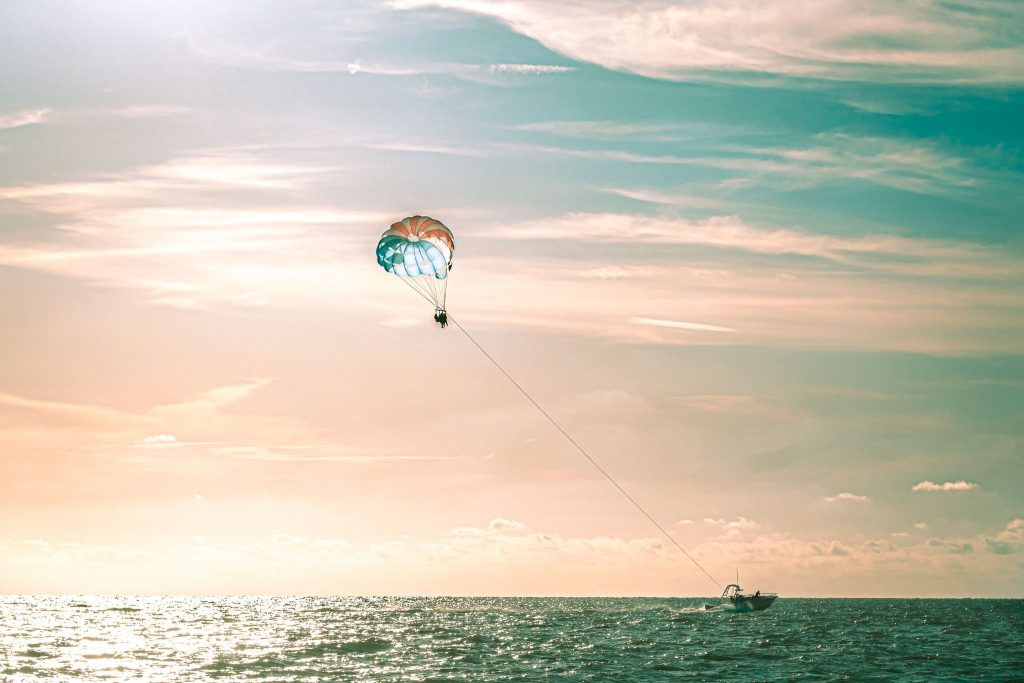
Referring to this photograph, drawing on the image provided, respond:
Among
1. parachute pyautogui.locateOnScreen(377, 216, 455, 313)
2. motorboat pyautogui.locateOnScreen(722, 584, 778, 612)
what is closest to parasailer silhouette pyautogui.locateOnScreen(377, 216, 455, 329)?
parachute pyautogui.locateOnScreen(377, 216, 455, 313)

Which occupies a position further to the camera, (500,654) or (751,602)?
(751,602)

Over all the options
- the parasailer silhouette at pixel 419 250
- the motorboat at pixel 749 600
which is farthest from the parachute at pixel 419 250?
the motorboat at pixel 749 600

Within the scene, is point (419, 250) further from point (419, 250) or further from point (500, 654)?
point (500, 654)

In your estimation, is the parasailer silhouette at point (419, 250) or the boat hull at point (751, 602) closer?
the parasailer silhouette at point (419, 250)

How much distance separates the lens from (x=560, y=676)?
57594 mm

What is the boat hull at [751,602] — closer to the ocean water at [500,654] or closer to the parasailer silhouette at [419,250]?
the ocean water at [500,654]

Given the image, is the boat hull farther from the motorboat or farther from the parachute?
the parachute

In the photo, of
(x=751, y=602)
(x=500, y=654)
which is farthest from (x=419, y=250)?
(x=751, y=602)

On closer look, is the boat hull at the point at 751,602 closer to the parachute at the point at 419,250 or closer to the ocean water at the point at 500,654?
the ocean water at the point at 500,654

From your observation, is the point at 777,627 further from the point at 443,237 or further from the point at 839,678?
the point at 443,237

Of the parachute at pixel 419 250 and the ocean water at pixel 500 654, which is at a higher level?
the parachute at pixel 419 250

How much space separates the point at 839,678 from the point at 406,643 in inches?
1493

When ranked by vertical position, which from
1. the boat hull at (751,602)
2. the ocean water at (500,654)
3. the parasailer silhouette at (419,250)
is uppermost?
the parasailer silhouette at (419,250)

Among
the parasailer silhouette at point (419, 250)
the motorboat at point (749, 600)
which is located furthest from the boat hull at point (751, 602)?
the parasailer silhouette at point (419, 250)
